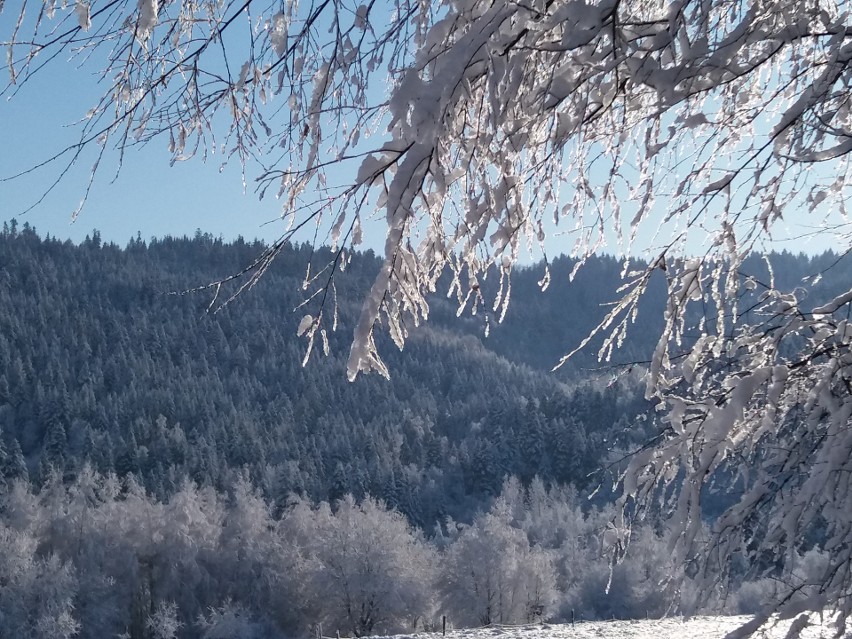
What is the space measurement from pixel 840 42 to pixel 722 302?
70cm

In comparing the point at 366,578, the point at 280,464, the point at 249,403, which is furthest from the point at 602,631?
the point at 249,403

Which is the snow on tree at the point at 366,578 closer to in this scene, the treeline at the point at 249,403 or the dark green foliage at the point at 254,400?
the treeline at the point at 249,403

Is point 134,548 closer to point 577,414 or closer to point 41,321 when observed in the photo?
point 577,414

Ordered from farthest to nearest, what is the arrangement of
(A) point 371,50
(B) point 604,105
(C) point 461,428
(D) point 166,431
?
(C) point 461,428, (D) point 166,431, (A) point 371,50, (B) point 604,105

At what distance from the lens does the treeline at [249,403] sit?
56125 mm

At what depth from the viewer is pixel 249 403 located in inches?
3017

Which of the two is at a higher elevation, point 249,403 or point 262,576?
point 249,403

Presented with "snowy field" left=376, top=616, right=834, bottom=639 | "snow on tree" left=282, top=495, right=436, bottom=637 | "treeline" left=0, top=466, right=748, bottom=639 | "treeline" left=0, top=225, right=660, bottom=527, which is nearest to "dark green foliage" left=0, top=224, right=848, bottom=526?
"treeline" left=0, top=225, right=660, bottom=527

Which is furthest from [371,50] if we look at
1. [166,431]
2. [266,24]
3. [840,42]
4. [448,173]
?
[166,431]

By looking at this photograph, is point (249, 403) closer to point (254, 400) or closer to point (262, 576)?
point (254, 400)

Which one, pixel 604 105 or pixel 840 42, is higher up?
pixel 840 42

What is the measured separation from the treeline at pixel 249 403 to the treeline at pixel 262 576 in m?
10.9

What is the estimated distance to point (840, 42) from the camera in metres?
1.78

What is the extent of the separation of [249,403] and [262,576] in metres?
51.1
